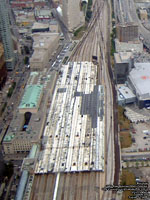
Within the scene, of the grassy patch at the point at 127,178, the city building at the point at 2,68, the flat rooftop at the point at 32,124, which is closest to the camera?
the grassy patch at the point at 127,178

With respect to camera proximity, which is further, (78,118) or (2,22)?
(2,22)

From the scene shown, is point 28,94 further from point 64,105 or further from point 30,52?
point 30,52

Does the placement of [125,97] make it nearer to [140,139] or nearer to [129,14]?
[140,139]

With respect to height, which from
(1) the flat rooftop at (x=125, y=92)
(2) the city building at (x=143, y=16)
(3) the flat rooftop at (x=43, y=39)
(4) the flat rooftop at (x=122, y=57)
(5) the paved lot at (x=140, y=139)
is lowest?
(5) the paved lot at (x=140, y=139)

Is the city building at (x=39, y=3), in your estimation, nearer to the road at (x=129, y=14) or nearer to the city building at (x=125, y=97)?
the road at (x=129, y=14)

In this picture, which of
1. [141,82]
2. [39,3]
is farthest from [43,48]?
[39,3]

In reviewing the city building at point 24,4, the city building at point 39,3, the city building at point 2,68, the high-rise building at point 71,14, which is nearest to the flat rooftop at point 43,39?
the high-rise building at point 71,14

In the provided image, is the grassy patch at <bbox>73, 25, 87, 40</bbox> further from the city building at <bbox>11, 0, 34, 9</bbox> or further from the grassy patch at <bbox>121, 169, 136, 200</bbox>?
the grassy patch at <bbox>121, 169, 136, 200</bbox>

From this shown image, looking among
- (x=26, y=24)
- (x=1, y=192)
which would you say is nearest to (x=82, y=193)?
(x=1, y=192)
